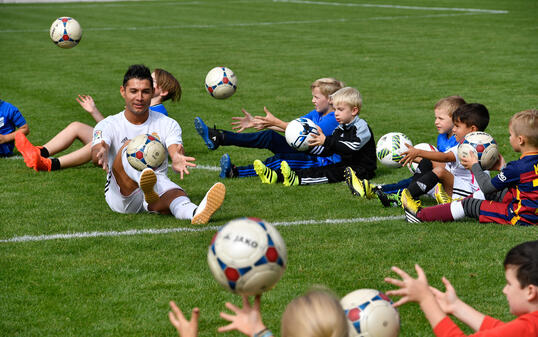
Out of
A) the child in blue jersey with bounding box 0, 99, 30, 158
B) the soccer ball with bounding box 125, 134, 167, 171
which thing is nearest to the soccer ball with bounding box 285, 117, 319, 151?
the soccer ball with bounding box 125, 134, 167, 171

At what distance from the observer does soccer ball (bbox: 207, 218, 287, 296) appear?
4.79 meters

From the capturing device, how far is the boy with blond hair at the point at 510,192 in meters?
7.98

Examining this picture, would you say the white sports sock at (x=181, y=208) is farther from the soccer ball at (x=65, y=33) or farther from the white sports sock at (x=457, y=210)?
the soccer ball at (x=65, y=33)

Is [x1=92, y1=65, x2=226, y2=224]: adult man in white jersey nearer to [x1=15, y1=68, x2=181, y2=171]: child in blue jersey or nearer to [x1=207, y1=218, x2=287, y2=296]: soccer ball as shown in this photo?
[x1=15, y1=68, x2=181, y2=171]: child in blue jersey

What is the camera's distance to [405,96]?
17.9m

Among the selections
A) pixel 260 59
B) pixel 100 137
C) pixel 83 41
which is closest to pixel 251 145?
pixel 100 137

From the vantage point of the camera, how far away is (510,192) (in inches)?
330

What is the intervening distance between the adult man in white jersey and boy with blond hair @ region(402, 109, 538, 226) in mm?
2658

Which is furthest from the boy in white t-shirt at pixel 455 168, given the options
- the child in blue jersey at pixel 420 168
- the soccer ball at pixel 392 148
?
the soccer ball at pixel 392 148

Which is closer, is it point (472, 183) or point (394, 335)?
→ point (394, 335)

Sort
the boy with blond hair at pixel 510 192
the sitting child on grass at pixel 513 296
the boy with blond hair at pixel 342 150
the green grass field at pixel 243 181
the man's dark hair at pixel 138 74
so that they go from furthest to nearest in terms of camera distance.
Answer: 1. the boy with blond hair at pixel 342 150
2. the man's dark hair at pixel 138 74
3. the boy with blond hair at pixel 510 192
4. the green grass field at pixel 243 181
5. the sitting child on grass at pixel 513 296

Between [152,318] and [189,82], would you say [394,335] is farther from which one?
[189,82]

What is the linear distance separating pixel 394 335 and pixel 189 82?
16.2 meters

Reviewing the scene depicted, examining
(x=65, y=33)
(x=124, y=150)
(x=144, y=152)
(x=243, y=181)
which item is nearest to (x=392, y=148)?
(x=243, y=181)
